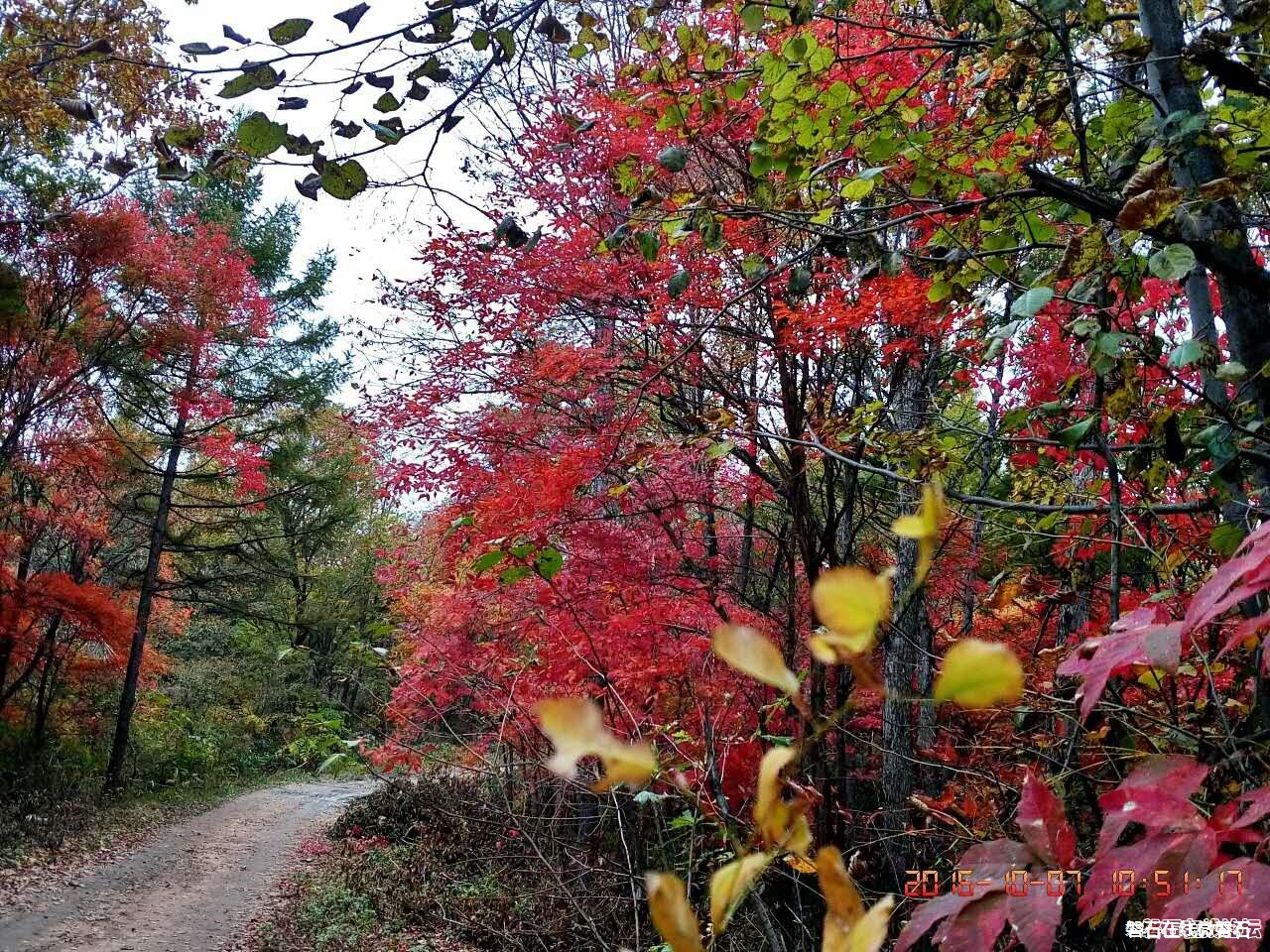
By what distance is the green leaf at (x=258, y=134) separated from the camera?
1.23 meters

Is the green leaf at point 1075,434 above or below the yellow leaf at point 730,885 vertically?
above

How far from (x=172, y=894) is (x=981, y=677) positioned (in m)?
9.38

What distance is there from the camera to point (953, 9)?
5.98 feet

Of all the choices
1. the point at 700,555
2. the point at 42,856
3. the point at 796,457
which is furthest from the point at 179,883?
the point at 796,457

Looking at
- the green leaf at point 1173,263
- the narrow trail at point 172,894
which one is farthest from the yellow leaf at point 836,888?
the narrow trail at point 172,894

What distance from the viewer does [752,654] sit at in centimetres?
32

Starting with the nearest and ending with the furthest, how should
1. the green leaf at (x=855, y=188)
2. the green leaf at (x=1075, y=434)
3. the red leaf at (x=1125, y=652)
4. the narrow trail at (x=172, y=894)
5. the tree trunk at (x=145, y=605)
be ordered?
the red leaf at (x=1125, y=652) → the green leaf at (x=1075, y=434) → the green leaf at (x=855, y=188) → the narrow trail at (x=172, y=894) → the tree trunk at (x=145, y=605)

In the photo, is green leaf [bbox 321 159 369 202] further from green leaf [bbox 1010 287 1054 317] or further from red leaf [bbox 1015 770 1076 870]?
red leaf [bbox 1015 770 1076 870]

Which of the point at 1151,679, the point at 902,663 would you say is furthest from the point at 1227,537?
the point at 902,663

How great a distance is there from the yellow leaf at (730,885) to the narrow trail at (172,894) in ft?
24.2

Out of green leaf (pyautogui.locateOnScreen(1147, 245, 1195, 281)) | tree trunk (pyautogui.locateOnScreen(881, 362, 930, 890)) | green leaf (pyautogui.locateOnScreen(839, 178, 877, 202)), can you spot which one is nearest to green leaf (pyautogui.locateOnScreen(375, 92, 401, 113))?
green leaf (pyautogui.locateOnScreen(839, 178, 877, 202))

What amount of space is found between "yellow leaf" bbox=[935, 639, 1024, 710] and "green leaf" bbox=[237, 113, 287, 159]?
1328 millimetres

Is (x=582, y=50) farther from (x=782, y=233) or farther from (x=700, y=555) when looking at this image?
(x=700, y=555)

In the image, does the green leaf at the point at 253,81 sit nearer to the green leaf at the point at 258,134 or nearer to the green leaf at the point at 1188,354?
the green leaf at the point at 258,134
